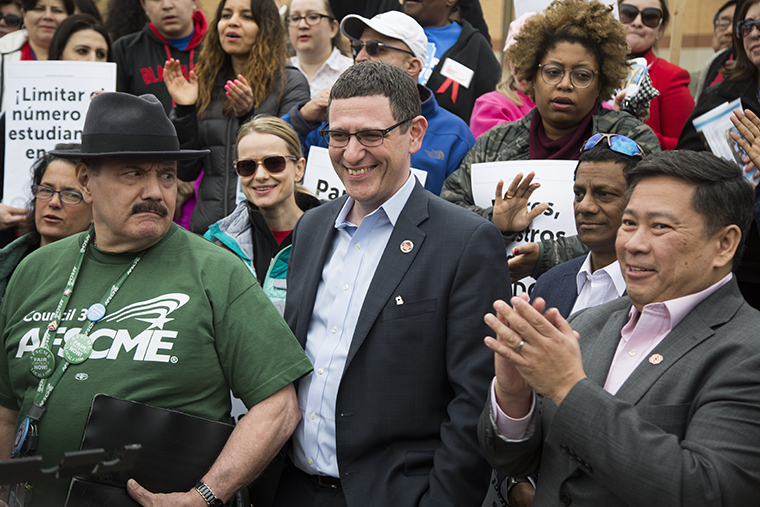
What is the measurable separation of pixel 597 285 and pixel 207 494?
80.3 inches

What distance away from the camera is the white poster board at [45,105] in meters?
5.92

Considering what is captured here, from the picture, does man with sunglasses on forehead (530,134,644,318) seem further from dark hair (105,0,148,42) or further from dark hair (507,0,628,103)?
dark hair (105,0,148,42)

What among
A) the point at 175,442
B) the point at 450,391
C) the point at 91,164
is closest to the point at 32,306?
the point at 91,164

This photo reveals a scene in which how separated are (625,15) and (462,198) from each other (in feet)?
9.26

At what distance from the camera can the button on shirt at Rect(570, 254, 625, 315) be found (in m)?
3.56

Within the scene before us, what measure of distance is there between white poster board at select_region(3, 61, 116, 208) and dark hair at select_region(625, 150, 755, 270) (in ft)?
15.4

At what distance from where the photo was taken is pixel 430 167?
501 centimetres

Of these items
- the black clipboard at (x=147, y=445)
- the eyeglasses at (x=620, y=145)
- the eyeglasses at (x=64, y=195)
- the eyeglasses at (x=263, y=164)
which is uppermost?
the eyeglasses at (x=620, y=145)

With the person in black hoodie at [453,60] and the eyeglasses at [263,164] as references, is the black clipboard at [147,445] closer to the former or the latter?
the eyeglasses at [263,164]

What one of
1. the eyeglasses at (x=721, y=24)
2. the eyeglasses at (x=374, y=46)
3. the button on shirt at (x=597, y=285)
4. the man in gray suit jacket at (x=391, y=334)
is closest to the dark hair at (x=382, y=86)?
the man in gray suit jacket at (x=391, y=334)

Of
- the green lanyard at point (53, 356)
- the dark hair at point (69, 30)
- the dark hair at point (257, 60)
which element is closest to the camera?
the green lanyard at point (53, 356)

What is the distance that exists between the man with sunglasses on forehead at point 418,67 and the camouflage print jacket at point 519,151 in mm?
292

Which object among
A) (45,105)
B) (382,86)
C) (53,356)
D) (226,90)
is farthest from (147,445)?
(45,105)

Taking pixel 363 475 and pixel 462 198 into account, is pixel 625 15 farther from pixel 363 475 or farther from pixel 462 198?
pixel 363 475
